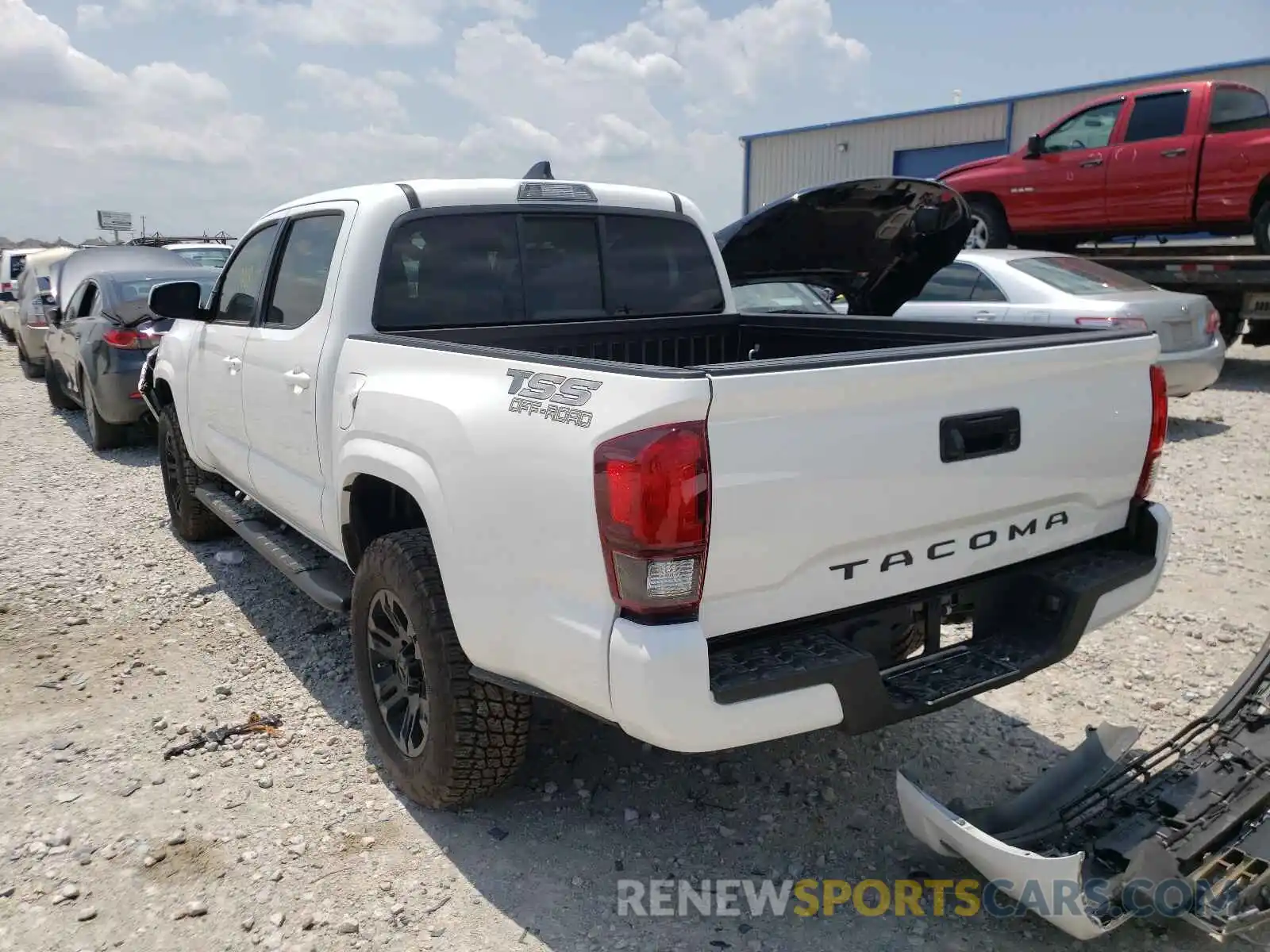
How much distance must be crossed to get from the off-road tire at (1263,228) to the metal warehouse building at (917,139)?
9.78 m

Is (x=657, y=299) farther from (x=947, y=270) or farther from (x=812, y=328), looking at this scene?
(x=947, y=270)

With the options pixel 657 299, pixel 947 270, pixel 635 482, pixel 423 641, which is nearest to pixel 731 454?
pixel 635 482

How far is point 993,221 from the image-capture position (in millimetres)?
11633

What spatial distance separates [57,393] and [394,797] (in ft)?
34.4

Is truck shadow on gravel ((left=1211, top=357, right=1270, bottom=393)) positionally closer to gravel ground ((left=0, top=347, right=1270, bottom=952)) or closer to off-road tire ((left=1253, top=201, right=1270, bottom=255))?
off-road tire ((left=1253, top=201, right=1270, bottom=255))

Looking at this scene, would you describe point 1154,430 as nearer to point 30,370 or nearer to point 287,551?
point 287,551

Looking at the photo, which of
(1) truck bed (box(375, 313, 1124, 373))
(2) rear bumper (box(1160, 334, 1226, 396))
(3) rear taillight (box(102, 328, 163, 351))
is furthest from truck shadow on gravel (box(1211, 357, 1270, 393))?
(3) rear taillight (box(102, 328, 163, 351))

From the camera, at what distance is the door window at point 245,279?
14.8ft

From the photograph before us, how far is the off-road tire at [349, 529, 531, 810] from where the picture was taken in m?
2.86

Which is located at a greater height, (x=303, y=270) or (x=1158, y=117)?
(x=1158, y=117)

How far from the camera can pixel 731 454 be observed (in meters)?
2.22

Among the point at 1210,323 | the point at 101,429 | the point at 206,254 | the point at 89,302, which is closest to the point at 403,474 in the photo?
the point at 101,429

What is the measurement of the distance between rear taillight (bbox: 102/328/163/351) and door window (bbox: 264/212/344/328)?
503cm

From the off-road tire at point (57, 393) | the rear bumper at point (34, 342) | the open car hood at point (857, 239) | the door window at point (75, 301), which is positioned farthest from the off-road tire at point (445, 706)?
the rear bumper at point (34, 342)
